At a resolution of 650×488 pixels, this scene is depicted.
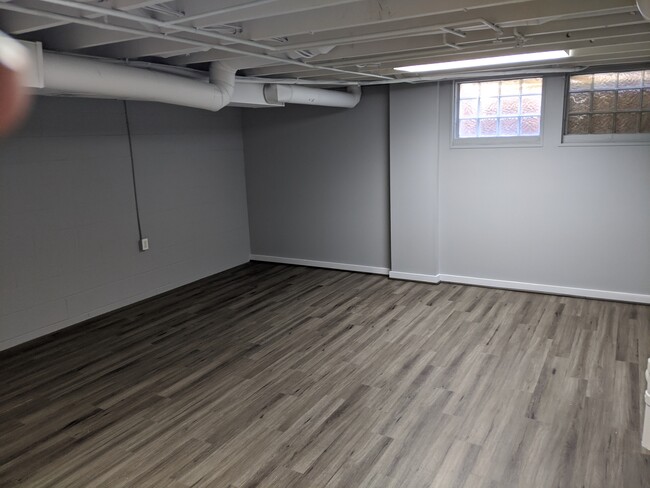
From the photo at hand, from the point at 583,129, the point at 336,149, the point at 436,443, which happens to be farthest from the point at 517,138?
the point at 436,443

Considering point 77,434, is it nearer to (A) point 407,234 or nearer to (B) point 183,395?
(B) point 183,395

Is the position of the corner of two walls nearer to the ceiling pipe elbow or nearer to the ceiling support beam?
the ceiling support beam

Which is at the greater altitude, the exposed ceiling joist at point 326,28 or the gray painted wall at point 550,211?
the exposed ceiling joist at point 326,28

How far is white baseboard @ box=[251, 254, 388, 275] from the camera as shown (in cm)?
598

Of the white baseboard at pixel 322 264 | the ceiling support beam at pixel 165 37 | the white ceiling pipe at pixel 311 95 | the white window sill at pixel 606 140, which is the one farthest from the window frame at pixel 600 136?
the white baseboard at pixel 322 264

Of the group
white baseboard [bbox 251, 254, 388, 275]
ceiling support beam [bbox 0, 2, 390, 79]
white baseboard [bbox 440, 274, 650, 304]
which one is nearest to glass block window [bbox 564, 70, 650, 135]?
white baseboard [bbox 440, 274, 650, 304]

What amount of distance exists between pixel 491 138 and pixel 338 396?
3.16 metres

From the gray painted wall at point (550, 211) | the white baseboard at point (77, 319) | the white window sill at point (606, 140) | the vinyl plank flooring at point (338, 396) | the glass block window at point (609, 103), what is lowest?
the vinyl plank flooring at point (338, 396)

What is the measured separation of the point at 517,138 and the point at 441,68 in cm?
123

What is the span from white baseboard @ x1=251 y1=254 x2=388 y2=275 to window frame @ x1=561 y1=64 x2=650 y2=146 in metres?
2.36

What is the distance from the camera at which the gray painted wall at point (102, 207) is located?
4191 millimetres

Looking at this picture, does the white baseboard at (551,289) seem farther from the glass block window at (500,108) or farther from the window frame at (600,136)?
the glass block window at (500,108)

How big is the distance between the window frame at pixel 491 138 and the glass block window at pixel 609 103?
22cm

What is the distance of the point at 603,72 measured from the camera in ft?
14.9
